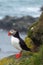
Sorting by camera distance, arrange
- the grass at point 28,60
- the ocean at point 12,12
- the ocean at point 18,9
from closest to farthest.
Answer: the grass at point 28,60 → the ocean at point 12,12 → the ocean at point 18,9

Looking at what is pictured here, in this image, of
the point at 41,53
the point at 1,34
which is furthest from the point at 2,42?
the point at 41,53

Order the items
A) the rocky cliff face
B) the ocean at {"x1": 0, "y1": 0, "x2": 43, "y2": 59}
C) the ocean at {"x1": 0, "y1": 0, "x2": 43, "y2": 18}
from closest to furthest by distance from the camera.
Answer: the ocean at {"x1": 0, "y1": 0, "x2": 43, "y2": 59}, the rocky cliff face, the ocean at {"x1": 0, "y1": 0, "x2": 43, "y2": 18}

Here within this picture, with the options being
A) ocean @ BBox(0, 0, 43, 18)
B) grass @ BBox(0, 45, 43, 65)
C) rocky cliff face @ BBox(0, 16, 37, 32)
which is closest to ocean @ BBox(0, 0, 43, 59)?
ocean @ BBox(0, 0, 43, 18)

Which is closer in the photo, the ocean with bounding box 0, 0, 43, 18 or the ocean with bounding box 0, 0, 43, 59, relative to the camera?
the ocean with bounding box 0, 0, 43, 59

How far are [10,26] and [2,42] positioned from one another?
581cm

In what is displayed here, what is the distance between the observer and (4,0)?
147ft

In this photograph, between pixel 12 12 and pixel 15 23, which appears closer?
pixel 15 23

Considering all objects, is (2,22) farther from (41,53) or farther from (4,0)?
(41,53)

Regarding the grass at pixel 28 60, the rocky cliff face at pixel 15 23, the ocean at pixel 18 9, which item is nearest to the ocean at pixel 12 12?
the ocean at pixel 18 9

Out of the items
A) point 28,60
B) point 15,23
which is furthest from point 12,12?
point 28,60

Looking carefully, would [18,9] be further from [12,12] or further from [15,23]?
[15,23]

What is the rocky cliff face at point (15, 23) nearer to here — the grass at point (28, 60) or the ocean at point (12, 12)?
the ocean at point (12, 12)

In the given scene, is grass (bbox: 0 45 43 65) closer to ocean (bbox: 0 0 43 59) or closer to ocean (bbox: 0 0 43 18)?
ocean (bbox: 0 0 43 59)

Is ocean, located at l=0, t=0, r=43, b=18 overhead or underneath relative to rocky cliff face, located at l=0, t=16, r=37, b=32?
overhead
